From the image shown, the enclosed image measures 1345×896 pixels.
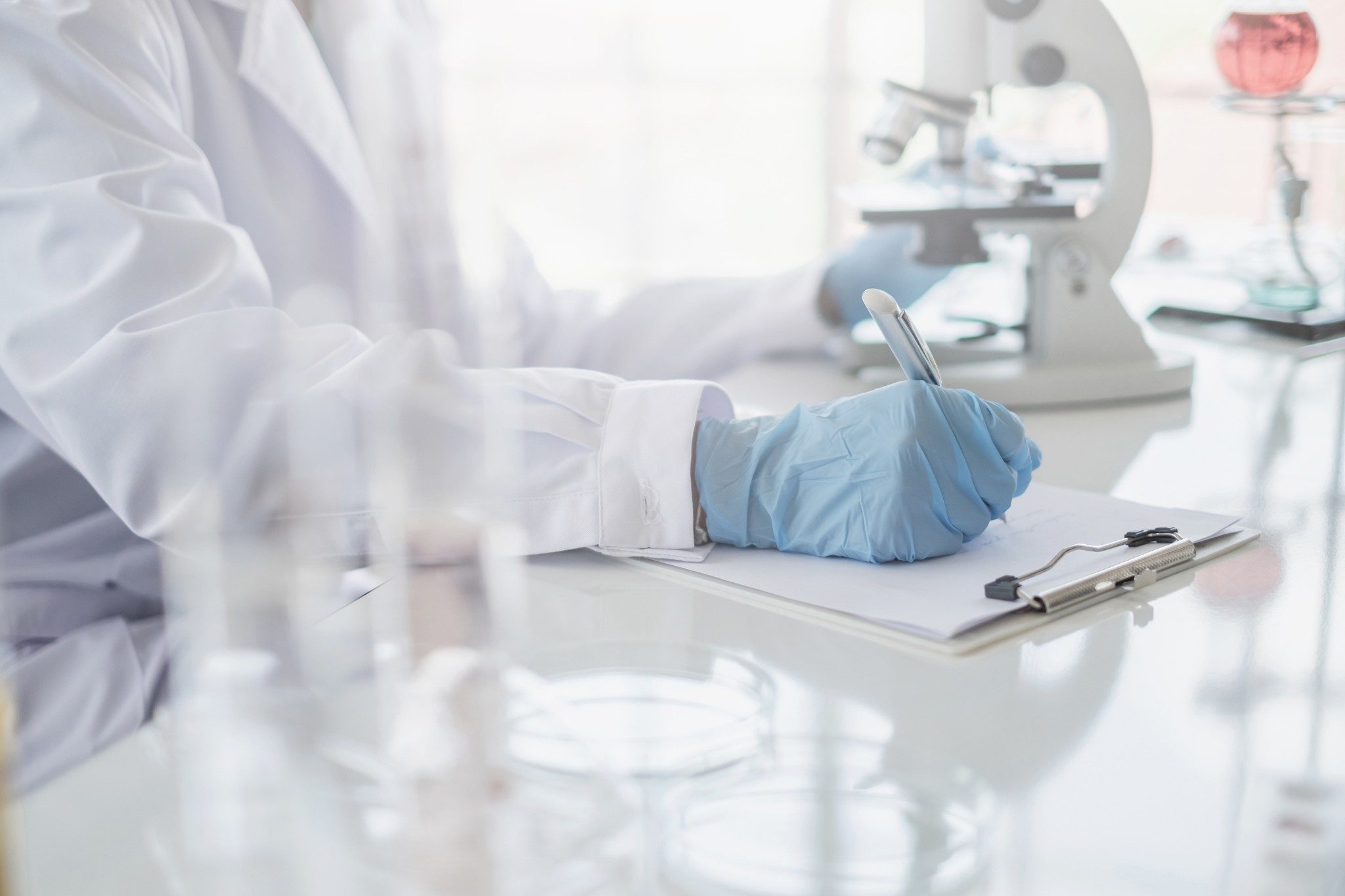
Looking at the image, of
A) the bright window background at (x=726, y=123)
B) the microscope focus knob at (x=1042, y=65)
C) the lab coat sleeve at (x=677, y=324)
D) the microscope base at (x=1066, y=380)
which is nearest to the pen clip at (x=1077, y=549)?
the microscope base at (x=1066, y=380)

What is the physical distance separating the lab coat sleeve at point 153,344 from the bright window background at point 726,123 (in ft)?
12.7

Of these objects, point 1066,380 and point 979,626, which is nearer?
point 979,626

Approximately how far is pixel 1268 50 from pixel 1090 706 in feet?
3.60

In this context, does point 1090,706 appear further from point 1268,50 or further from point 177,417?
point 1268,50

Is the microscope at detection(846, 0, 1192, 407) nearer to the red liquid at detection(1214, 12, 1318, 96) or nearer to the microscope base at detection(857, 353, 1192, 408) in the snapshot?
the microscope base at detection(857, 353, 1192, 408)

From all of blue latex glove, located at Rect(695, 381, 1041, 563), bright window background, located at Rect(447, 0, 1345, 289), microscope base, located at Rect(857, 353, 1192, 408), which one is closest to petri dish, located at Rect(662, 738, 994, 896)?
blue latex glove, located at Rect(695, 381, 1041, 563)

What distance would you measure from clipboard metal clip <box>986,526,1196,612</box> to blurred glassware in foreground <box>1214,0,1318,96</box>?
0.85 metres

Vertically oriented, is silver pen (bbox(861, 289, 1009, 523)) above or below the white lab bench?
above

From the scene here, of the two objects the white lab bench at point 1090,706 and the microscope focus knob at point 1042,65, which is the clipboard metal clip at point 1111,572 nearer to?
the white lab bench at point 1090,706

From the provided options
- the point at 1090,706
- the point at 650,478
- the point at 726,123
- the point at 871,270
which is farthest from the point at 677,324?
the point at 726,123

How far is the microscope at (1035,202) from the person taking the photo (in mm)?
1153

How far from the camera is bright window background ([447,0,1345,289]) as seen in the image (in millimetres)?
5227

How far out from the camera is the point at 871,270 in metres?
1.41

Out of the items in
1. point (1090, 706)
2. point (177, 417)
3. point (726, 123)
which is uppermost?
point (726, 123)
